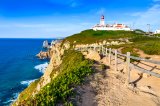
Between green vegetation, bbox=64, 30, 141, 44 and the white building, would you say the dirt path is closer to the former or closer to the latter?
green vegetation, bbox=64, 30, 141, 44

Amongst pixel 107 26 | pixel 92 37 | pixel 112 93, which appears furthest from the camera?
pixel 107 26

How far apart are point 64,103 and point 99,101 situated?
2.21 m

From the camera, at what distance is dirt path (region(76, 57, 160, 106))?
12.8 m

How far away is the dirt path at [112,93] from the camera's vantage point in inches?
504

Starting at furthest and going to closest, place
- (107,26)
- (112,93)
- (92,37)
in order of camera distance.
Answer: (107,26) < (92,37) < (112,93)

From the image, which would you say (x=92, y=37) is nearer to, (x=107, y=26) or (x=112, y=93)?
(x=107, y=26)

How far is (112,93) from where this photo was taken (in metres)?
14.6

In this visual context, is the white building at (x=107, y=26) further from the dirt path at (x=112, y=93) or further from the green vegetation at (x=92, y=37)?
the dirt path at (x=112, y=93)

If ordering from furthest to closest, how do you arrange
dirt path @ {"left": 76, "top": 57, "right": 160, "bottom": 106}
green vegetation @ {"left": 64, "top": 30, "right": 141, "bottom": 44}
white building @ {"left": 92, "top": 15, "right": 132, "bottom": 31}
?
1. white building @ {"left": 92, "top": 15, "right": 132, "bottom": 31}
2. green vegetation @ {"left": 64, "top": 30, "right": 141, "bottom": 44}
3. dirt path @ {"left": 76, "top": 57, "right": 160, "bottom": 106}

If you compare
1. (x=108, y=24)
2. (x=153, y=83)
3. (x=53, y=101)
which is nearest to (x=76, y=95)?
(x=53, y=101)

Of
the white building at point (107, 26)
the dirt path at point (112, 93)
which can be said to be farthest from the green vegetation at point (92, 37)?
the dirt path at point (112, 93)

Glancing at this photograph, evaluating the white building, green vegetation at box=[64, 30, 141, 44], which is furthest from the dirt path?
the white building

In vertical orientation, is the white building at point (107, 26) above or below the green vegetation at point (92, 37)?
above

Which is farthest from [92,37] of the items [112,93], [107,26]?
[112,93]
